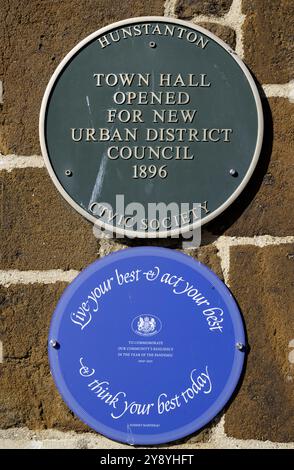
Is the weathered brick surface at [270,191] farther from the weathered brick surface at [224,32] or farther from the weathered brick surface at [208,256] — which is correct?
the weathered brick surface at [224,32]

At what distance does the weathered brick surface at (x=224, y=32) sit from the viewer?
2.74 meters

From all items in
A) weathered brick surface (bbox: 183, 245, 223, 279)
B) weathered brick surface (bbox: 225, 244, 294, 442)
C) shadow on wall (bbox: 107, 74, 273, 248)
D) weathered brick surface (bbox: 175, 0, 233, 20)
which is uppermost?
weathered brick surface (bbox: 175, 0, 233, 20)

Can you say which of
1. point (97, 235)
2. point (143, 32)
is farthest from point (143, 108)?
point (97, 235)

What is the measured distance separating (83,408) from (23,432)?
0.21 m

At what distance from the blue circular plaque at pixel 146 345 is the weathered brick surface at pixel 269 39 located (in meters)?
0.63

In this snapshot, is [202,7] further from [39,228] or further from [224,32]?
[39,228]

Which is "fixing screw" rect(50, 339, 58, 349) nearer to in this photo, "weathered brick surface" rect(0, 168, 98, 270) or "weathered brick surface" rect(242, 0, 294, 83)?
"weathered brick surface" rect(0, 168, 98, 270)

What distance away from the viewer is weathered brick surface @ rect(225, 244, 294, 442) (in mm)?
2668

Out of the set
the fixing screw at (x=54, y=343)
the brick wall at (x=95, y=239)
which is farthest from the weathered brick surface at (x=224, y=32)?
the fixing screw at (x=54, y=343)

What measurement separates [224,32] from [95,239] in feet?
2.46

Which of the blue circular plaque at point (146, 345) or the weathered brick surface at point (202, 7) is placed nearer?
the blue circular plaque at point (146, 345)

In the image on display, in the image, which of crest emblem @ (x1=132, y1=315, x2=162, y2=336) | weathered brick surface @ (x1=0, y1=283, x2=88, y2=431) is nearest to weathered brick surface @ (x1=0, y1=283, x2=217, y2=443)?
weathered brick surface @ (x1=0, y1=283, x2=88, y2=431)

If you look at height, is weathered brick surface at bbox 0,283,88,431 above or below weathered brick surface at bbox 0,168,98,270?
below

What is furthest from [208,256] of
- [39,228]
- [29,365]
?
[29,365]
